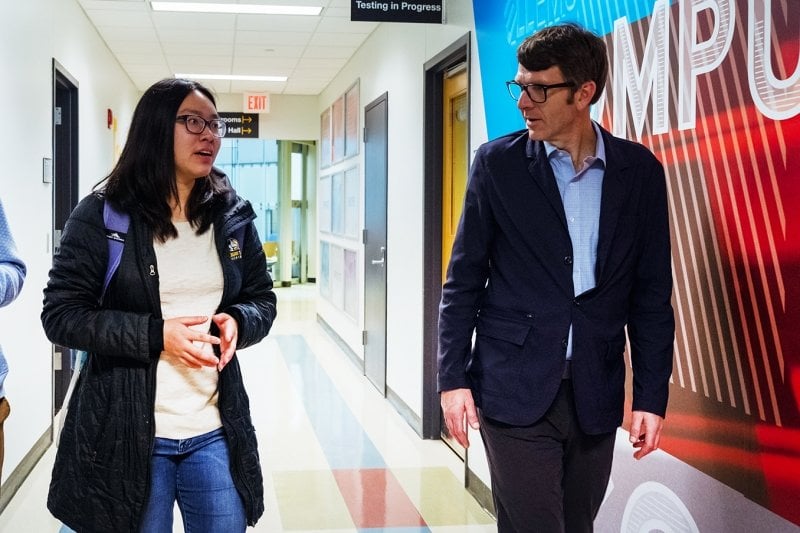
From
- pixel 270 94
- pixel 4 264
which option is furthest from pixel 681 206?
pixel 270 94

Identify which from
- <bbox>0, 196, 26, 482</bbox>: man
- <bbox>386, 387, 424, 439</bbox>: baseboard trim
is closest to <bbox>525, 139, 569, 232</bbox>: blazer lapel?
<bbox>0, 196, 26, 482</bbox>: man

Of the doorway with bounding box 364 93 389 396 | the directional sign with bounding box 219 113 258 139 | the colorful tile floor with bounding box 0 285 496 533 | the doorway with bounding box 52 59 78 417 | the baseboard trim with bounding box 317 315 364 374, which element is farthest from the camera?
the directional sign with bounding box 219 113 258 139

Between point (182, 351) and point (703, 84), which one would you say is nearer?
point (182, 351)

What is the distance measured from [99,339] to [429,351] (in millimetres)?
3504

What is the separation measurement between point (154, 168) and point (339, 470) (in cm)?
291

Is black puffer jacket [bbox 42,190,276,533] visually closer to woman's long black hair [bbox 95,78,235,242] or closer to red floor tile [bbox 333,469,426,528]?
woman's long black hair [bbox 95,78,235,242]

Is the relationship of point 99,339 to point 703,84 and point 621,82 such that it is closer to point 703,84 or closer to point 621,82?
point 703,84

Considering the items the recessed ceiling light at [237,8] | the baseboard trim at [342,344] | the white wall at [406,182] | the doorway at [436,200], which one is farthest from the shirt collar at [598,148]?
the baseboard trim at [342,344]

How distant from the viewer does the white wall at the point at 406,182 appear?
5184mm

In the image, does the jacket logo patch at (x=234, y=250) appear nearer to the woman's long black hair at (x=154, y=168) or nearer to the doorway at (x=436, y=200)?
the woman's long black hair at (x=154, y=168)

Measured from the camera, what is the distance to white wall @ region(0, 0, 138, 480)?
387 centimetres

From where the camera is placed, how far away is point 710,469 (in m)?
2.13

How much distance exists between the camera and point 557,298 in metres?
1.80

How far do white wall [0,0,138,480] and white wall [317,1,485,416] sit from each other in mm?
2056
